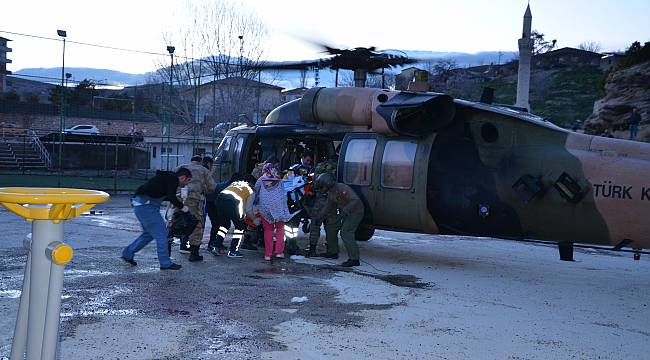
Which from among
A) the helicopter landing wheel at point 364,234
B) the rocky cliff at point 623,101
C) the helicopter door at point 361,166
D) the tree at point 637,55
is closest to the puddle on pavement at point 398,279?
the helicopter door at point 361,166

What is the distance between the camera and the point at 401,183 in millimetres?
9586

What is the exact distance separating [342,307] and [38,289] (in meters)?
4.78

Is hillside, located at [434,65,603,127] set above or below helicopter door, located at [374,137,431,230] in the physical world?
above

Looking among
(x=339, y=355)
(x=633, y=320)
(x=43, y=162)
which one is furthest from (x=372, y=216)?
(x=43, y=162)

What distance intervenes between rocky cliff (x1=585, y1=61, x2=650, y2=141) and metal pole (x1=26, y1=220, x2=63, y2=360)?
28.6m

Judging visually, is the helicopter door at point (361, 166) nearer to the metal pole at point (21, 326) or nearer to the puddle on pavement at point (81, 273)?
the puddle on pavement at point (81, 273)

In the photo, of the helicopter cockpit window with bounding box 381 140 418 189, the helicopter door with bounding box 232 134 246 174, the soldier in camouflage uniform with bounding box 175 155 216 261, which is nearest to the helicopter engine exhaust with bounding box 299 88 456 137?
the helicopter cockpit window with bounding box 381 140 418 189

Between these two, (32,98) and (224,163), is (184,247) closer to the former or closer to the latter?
(224,163)

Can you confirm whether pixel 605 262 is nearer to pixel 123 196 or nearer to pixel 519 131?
pixel 519 131

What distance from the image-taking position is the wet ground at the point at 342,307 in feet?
17.8

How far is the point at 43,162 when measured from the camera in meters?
30.5

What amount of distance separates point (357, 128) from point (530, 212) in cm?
324

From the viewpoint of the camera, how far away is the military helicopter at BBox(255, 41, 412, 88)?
11.9m

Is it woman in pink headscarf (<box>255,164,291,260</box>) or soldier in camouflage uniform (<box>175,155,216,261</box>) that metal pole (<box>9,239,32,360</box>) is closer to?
soldier in camouflage uniform (<box>175,155,216,261</box>)
